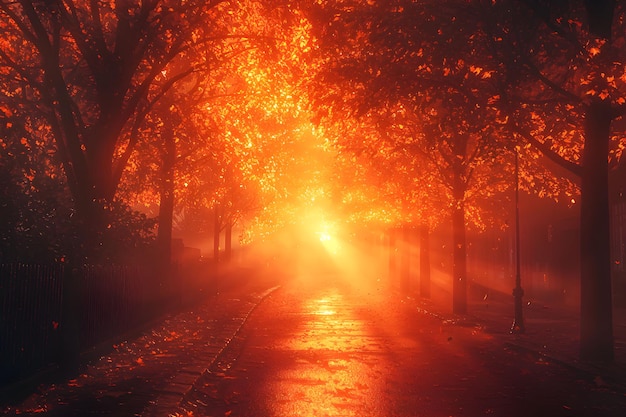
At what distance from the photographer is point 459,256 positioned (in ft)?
99.6

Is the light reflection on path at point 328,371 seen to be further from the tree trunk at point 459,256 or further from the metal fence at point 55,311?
the tree trunk at point 459,256

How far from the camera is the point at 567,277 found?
4006 cm

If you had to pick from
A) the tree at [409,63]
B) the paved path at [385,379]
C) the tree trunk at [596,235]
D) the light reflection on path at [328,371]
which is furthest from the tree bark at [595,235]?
the light reflection on path at [328,371]

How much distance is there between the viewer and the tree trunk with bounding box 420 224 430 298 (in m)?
37.5

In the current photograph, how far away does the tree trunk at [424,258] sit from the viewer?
3753 centimetres

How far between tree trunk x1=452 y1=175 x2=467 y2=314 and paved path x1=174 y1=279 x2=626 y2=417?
6159 millimetres

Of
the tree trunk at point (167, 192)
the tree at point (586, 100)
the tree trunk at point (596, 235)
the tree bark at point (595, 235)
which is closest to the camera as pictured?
the tree at point (586, 100)

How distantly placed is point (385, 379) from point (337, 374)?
85cm

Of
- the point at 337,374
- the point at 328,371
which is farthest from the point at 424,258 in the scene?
the point at 337,374

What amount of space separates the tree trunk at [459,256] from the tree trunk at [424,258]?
6.08 meters

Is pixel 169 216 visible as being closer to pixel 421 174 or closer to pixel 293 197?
pixel 421 174

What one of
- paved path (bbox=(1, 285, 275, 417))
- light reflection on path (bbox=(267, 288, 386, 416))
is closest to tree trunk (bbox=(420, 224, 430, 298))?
light reflection on path (bbox=(267, 288, 386, 416))

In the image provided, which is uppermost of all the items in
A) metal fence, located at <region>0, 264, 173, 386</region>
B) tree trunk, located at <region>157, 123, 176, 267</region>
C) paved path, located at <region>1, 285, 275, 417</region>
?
tree trunk, located at <region>157, 123, 176, 267</region>

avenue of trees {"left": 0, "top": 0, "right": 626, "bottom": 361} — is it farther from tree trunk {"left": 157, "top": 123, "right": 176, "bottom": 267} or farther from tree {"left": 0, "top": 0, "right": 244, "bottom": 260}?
tree trunk {"left": 157, "top": 123, "right": 176, "bottom": 267}
